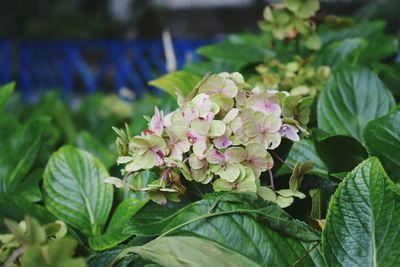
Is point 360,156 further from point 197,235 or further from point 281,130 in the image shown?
point 197,235

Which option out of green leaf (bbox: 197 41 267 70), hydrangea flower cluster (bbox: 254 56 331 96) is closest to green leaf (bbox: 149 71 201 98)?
hydrangea flower cluster (bbox: 254 56 331 96)

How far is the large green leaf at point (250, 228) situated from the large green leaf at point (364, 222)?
0.11 ft

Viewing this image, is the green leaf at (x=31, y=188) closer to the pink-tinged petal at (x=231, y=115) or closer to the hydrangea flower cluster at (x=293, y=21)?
the pink-tinged petal at (x=231, y=115)

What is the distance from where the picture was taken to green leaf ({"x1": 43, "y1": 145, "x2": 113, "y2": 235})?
3.47 ft

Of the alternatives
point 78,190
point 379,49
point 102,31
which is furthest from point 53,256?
point 102,31

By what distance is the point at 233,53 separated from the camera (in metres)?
1.72

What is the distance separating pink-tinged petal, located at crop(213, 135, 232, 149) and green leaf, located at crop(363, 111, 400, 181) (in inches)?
10.3

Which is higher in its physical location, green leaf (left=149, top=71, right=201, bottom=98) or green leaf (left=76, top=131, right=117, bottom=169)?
green leaf (left=149, top=71, right=201, bottom=98)

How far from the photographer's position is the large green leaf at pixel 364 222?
75cm

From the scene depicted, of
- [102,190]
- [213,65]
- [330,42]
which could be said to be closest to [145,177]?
[102,190]

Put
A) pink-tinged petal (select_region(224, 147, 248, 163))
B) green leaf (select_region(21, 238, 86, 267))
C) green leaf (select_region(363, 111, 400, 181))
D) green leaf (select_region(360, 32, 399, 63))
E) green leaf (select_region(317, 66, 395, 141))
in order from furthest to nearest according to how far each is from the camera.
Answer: green leaf (select_region(360, 32, 399, 63)), green leaf (select_region(317, 66, 395, 141)), green leaf (select_region(363, 111, 400, 181)), pink-tinged petal (select_region(224, 147, 248, 163)), green leaf (select_region(21, 238, 86, 267))

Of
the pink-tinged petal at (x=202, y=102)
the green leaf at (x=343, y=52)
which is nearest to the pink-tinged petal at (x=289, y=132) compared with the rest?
the pink-tinged petal at (x=202, y=102)

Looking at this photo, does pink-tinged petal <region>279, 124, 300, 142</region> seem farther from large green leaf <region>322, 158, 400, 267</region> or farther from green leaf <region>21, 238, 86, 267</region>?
green leaf <region>21, 238, 86, 267</region>

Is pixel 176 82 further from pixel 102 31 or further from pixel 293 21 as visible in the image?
pixel 102 31
